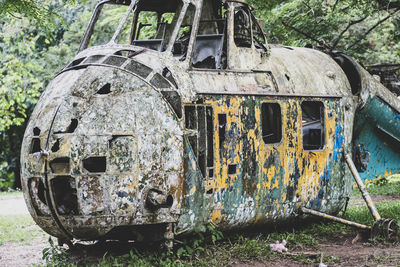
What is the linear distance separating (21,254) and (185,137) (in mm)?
3867

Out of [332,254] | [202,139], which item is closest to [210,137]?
[202,139]

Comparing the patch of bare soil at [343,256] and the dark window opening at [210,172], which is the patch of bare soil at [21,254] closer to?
the dark window opening at [210,172]

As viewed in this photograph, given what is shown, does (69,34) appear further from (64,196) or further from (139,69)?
(64,196)

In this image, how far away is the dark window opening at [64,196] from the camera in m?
6.27

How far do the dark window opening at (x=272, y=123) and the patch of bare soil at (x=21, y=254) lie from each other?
13.1 feet

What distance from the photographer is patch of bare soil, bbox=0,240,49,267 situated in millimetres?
8031

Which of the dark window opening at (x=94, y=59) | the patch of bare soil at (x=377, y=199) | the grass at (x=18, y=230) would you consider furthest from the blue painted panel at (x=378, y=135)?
the grass at (x=18, y=230)

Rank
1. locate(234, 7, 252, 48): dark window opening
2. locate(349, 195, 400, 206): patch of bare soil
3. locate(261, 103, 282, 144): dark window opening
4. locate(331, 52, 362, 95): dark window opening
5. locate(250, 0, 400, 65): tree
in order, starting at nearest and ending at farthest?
locate(261, 103, 282, 144): dark window opening < locate(234, 7, 252, 48): dark window opening < locate(331, 52, 362, 95): dark window opening < locate(250, 0, 400, 65): tree < locate(349, 195, 400, 206): patch of bare soil

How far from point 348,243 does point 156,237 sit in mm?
3222

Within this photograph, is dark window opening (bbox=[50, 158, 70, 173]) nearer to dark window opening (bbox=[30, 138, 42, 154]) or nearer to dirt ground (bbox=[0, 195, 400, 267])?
dark window opening (bbox=[30, 138, 42, 154])

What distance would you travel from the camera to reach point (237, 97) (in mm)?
7418

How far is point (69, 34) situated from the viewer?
73.0 ft

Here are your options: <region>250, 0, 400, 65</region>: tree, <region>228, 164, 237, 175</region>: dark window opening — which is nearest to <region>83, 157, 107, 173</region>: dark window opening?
<region>228, 164, 237, 175</region>: dark window opening

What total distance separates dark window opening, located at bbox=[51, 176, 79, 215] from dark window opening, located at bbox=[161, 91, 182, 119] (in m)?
1.56
